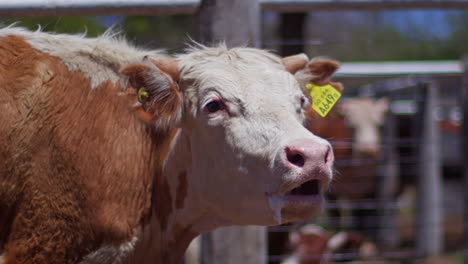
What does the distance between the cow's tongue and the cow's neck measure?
0.51 metres

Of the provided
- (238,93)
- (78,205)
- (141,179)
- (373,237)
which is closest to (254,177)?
(238,93)

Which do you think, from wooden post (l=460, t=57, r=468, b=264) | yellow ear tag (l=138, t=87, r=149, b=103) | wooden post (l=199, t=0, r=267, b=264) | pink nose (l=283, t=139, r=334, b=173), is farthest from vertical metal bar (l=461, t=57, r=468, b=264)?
yellow ear tag (l=138, t=87, r=149, b=103)

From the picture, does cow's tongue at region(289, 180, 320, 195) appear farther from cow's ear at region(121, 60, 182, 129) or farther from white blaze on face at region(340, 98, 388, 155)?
white blaze on face at region(340, 98, 388, 155)

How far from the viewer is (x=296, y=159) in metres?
2.46

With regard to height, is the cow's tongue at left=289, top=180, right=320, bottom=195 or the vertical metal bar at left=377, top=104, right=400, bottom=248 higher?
the cow's tongue at left=289, top=180, right=320, bottom=195

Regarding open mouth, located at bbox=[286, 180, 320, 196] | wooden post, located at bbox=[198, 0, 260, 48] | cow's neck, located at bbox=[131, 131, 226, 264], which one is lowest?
cow's neck, located at bbox=[131, 131, 226, 264]

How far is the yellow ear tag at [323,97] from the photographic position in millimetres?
3213

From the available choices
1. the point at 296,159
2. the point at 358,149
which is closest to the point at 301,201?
the point at 296,159

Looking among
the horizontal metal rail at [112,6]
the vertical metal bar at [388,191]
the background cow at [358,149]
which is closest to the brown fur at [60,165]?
the horizontal metal rail at [112,6]

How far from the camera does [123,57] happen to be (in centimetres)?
311

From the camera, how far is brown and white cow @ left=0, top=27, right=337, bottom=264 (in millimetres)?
2688

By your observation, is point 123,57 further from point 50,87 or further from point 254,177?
point 254,177

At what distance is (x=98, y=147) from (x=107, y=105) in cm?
22

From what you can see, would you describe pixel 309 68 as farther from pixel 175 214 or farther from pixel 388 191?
pixel 388 191
